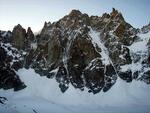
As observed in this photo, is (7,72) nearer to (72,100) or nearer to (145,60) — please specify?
(72,100)

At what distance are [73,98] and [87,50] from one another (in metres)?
28.2

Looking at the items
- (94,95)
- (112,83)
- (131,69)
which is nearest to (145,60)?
(131,69)

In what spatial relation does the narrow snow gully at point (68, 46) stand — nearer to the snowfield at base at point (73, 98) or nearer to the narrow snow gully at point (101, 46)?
the narrow snow gully at point (101, 46)

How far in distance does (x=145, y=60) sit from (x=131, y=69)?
9.30 m

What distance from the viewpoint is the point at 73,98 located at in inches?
5753

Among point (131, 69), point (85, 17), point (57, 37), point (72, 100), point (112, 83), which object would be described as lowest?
point (72, 100)

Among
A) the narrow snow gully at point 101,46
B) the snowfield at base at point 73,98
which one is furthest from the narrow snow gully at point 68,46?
the snowfield at base at point 73,98

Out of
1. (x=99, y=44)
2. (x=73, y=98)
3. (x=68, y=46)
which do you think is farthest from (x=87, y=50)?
(x=73, y=98)

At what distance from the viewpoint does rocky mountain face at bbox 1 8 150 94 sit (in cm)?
15250

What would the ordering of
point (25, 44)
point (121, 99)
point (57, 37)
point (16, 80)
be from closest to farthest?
point (121, 99) → point (16, 80) → point (57, 37) → point (25, 44)

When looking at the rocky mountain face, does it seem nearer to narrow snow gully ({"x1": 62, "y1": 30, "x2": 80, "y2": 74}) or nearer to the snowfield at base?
narrow snow gully ({"x1": 62, "y1": 30, "x2": 80, "y2": 74})

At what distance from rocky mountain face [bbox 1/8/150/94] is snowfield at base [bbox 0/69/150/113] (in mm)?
3571

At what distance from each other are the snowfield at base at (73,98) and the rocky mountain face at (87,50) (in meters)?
3.57

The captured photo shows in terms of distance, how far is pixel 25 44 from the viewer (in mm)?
175375
